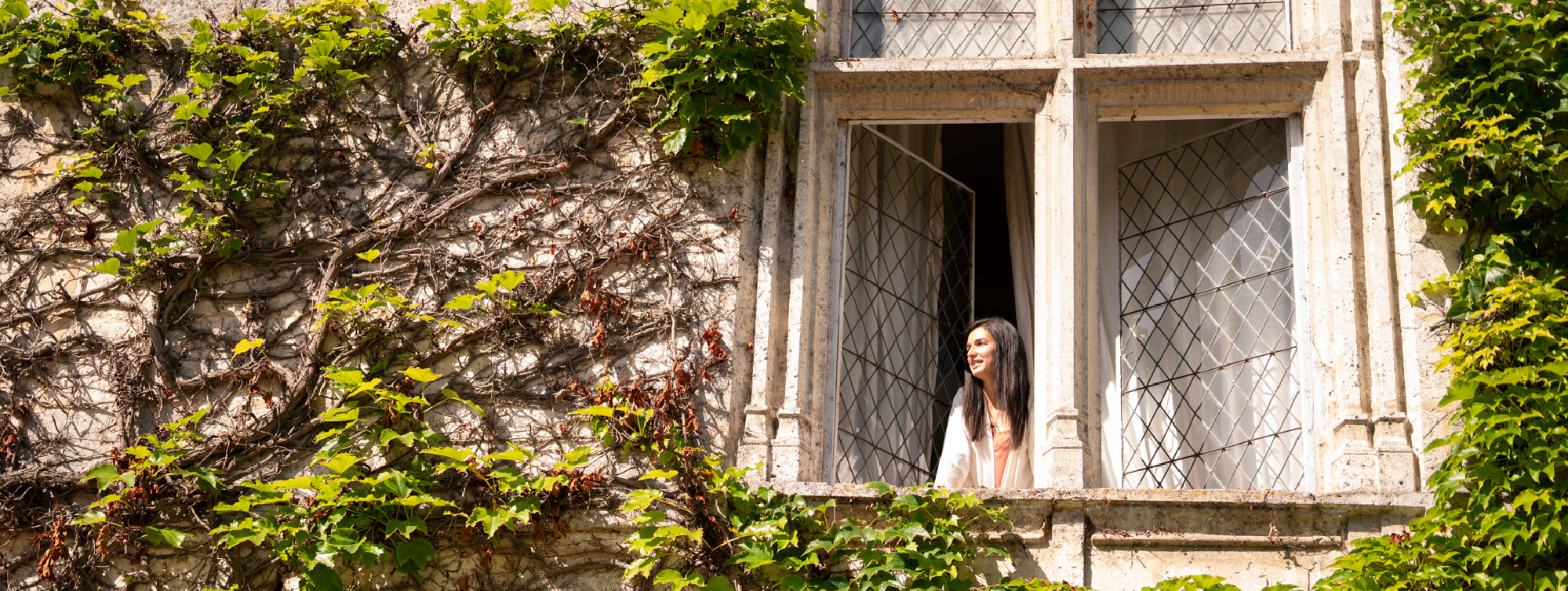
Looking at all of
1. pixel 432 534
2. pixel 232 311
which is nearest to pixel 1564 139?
pixel 432 534

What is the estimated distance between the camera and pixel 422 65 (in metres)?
5.50

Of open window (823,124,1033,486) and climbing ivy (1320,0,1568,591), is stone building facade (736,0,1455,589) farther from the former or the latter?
climbing ivy (1320,0,1568,591)

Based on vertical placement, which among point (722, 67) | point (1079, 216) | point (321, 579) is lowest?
point (321, 579)

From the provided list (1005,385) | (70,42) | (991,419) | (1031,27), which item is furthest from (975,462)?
(70,42)

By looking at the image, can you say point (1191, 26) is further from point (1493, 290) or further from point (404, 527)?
point (404, 527)

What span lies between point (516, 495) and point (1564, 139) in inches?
133

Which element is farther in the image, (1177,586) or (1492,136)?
(1492,136)

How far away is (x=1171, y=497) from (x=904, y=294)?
1.54 m

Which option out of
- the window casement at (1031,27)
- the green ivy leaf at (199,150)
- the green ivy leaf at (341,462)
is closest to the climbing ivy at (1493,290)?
the window casement at (1031,27)

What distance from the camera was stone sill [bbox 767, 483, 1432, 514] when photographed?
4.38m

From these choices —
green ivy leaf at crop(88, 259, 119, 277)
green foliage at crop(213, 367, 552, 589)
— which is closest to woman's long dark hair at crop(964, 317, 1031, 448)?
green foliage at crop(213, 367, 552, 589)

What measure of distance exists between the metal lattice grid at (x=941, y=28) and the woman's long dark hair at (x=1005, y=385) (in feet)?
3.25

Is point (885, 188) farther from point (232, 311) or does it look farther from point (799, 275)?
point (232, 311)

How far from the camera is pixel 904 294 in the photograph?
569 cm
